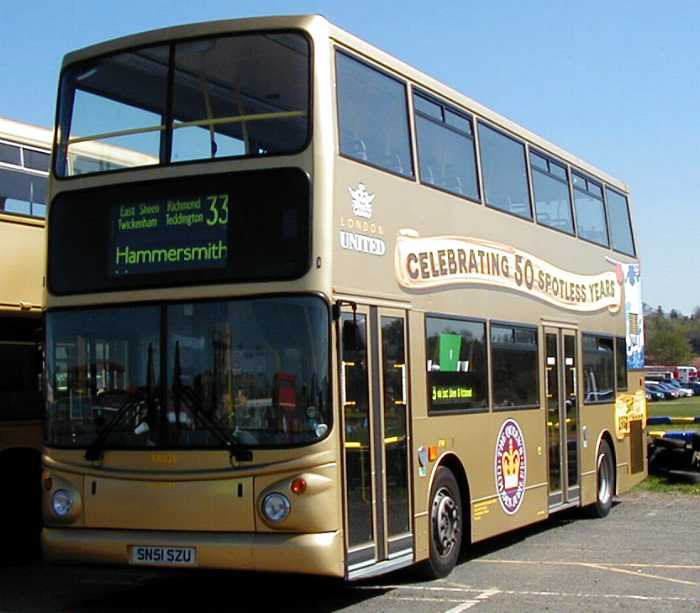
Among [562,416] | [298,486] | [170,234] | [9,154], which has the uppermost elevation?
[9,154]

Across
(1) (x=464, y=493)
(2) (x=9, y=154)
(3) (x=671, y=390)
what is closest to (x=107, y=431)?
(1) (x=464, y=493)

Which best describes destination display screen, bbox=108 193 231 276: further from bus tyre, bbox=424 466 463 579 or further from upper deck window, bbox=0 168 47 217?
upper deck window, bbox=0 168 47 217

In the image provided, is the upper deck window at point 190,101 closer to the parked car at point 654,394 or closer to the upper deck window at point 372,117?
the upper deck window at point 372,117

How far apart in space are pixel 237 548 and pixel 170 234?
8.32 feet

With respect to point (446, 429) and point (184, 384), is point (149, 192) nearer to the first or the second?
point (184, 384)

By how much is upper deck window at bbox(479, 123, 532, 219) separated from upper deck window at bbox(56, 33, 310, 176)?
404cm

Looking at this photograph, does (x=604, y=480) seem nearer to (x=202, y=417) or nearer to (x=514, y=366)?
(x=514, y=366)

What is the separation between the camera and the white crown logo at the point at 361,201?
33.8 feet

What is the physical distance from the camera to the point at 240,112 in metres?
10.3

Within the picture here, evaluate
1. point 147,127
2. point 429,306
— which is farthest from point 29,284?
Result: point 429,306

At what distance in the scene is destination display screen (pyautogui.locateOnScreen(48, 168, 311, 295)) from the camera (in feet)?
31.7

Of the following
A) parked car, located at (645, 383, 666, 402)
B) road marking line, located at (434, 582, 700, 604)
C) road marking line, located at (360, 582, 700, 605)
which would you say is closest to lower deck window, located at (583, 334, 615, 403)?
road marking line, located at (360, 582, 700, 605)

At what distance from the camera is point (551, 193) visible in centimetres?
1600

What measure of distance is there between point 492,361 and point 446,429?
1.54 m
